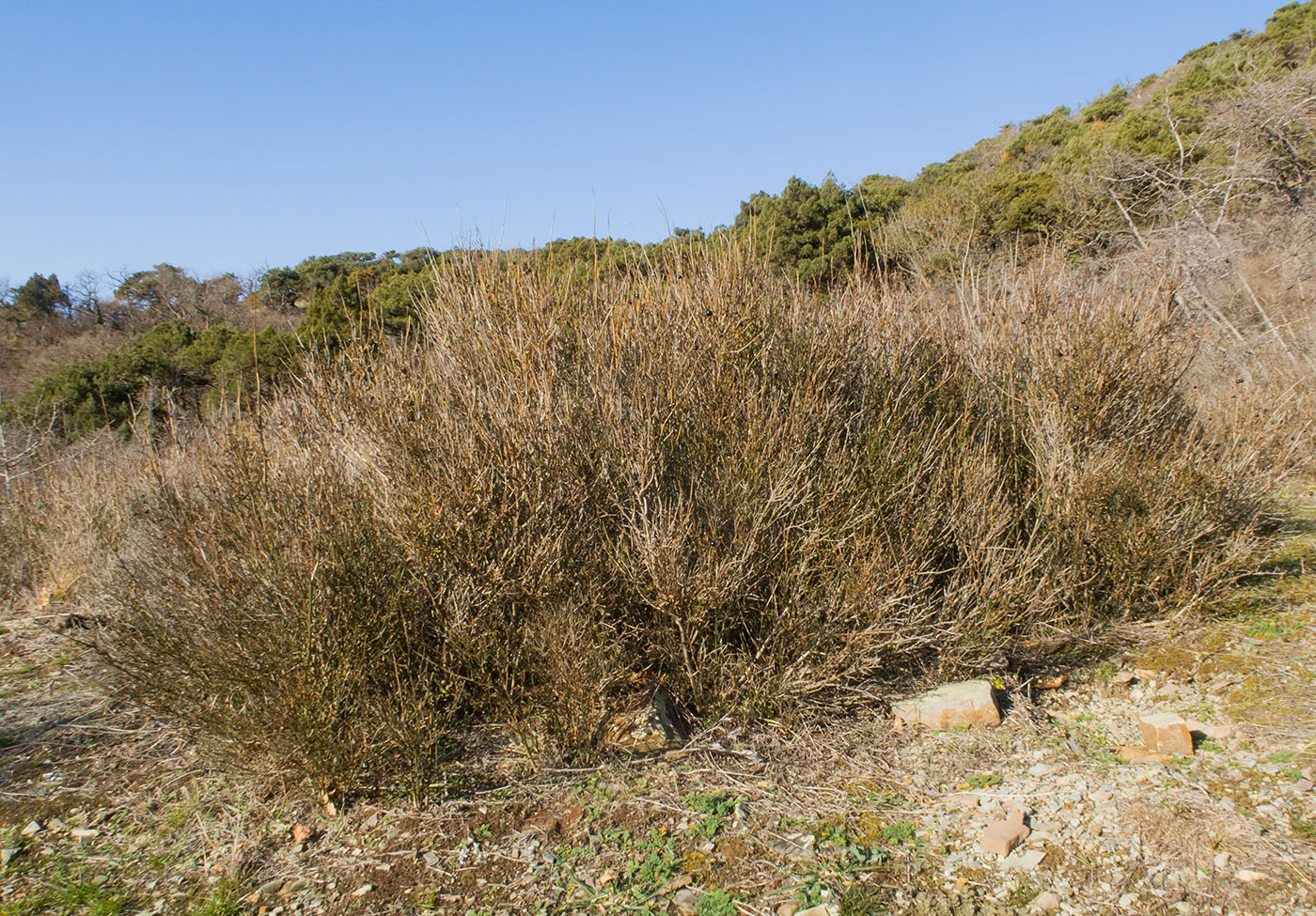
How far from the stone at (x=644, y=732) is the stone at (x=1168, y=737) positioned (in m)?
2.20

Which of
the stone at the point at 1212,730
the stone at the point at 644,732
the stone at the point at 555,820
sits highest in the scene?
the stone at the point at 644,732

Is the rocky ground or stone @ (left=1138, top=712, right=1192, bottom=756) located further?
stone @ (left=1138, top=712, right=1192, bottom=756)

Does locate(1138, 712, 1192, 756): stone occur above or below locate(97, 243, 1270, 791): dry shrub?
below

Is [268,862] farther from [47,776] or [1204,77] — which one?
[1204,77]

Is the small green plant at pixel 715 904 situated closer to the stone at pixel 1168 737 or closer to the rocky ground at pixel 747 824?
the rocky ground at pixel 747 824

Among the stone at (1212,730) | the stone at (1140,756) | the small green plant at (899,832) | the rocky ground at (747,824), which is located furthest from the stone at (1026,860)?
the stone at (1212,730)

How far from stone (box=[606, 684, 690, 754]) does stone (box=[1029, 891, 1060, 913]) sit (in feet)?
5.27

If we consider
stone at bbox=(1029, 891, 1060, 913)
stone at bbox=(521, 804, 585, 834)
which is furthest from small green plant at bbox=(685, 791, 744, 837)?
stone at bbox=(1029, 891, 1060, 913)

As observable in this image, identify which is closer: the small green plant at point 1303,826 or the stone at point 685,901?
the stone at point 685,901

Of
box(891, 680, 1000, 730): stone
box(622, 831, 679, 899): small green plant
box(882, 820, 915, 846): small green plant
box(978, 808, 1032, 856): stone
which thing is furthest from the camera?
box(891, 680, 1000, 730): stone

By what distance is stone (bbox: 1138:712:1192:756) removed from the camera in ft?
11.5

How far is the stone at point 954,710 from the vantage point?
3.96 metres

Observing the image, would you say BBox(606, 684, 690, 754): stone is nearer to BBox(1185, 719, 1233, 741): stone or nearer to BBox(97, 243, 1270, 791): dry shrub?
BBox(97, 243, 1270, 791): dry shrub

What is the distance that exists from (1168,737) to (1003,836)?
118 cm
